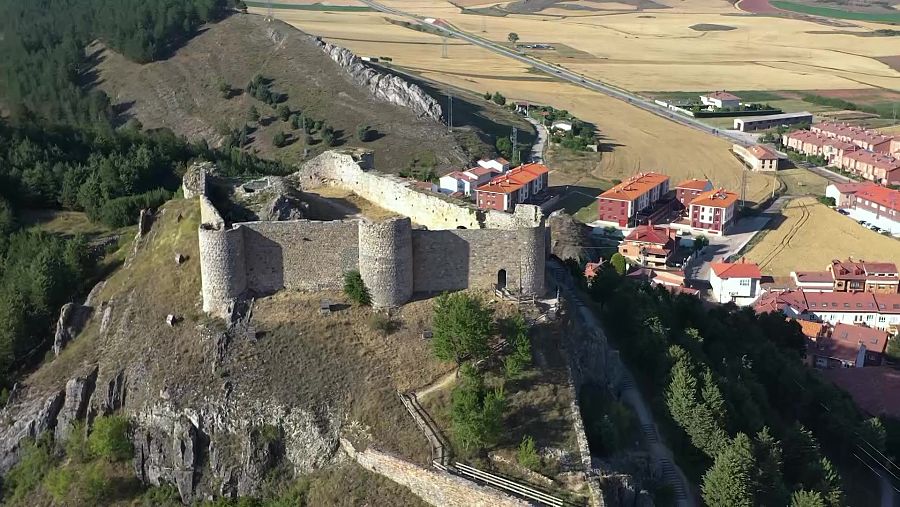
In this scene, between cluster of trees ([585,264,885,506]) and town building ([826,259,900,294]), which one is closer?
cluster of trees ([585,264,885,506])

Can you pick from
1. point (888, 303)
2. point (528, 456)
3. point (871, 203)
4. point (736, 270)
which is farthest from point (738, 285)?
point (528, 456)

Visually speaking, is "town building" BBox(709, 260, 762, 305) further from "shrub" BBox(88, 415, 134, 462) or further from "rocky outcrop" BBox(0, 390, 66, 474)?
"rocky outcrop" BBox(0, 390, 66, 474)

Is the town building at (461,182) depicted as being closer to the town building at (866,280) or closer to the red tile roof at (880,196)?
the town building at (866,280)

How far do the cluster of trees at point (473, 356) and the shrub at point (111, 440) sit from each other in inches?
475

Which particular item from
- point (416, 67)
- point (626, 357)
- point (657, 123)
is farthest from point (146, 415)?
point (416, 67)

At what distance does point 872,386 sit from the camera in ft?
178

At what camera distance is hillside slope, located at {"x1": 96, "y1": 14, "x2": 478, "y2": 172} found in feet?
331

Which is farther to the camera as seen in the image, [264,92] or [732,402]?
[264,92]

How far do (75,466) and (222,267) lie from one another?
9.35 m

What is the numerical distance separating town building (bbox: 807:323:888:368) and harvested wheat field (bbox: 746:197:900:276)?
14590mm

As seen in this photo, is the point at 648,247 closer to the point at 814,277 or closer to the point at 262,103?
the point at 814,277

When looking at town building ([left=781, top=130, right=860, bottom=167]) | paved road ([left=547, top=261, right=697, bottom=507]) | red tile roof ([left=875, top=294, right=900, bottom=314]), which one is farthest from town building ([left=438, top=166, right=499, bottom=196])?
town building ([left=781, top=130, right=860, bottom=167])

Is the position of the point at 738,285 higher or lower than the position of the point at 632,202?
lower

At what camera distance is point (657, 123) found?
424ft
